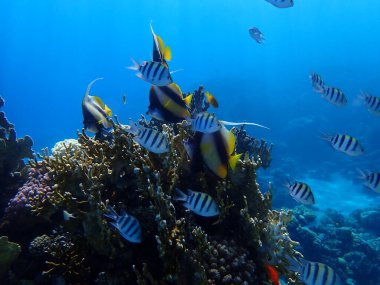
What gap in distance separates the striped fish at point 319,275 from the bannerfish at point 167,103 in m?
2.14

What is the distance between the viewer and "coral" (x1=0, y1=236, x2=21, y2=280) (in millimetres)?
4004

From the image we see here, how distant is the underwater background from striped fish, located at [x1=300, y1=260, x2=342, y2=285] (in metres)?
3.21

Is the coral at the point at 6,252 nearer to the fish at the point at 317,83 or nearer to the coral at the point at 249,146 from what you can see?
the coral at the point at 249,146

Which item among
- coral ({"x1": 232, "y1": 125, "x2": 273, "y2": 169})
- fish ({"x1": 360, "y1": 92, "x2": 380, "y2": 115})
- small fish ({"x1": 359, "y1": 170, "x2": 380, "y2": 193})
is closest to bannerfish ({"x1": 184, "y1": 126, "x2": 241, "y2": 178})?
small fish ({"x1": 359, "y1": 170, "x2": 380, "y2": 193})

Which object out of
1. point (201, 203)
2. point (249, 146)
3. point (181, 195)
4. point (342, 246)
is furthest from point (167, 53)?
point (342, 246)

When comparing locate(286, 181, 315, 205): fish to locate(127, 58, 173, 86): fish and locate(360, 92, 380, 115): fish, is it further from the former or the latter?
locate(360, 92, 380, 115): fish

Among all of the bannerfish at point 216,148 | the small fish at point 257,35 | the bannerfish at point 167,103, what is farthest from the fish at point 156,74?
the small fish at point 257,35

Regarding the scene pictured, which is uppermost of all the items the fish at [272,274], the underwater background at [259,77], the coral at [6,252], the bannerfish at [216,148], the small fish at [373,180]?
the underwater background at [259,77]

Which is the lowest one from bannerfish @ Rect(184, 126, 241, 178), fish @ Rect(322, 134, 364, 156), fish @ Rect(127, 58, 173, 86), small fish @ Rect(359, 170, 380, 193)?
bannerfish @ Rect(184, 126, 241, 178)

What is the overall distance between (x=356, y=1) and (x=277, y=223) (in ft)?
487

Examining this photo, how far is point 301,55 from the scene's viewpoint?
275 feet

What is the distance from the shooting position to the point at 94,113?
4523 millimetres

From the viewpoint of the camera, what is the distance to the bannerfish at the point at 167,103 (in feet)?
12.8

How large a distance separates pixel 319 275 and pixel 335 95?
3.76 m
